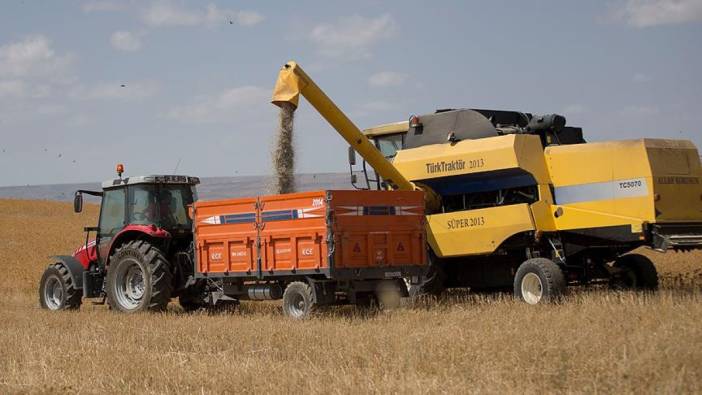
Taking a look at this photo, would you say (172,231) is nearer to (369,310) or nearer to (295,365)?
(369,310)

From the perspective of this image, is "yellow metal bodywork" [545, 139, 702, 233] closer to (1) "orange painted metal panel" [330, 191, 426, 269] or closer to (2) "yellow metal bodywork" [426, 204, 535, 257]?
(2) "yellow metal bodywork" [426, 204, 535, 257]

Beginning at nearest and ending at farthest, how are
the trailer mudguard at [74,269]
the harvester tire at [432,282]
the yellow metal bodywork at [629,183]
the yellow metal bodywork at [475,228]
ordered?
the yellow metal bodywork at [629,183], the yellow metal bodywork at [475,228], the harvester tire at [432,282], the trailer mudguard at [74,269]

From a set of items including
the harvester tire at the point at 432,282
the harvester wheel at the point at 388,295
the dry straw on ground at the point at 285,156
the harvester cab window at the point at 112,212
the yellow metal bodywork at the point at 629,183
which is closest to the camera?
the yellow metal bodywork at the point at 629,183

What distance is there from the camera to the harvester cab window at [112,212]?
1483cm

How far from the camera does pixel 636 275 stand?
13594 mm

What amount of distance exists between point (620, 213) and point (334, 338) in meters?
4.61

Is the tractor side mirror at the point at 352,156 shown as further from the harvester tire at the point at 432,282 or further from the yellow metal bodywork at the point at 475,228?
the harvester tire at the point at 432,282

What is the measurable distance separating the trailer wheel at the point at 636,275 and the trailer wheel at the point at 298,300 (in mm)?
4551

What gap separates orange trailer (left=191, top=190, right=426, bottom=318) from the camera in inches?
464

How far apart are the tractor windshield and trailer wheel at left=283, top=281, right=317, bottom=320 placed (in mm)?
3028

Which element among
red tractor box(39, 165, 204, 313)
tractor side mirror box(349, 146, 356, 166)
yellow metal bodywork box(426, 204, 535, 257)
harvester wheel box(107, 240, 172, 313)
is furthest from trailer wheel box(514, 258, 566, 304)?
harvester wheel box(107, 240, 172, 313)

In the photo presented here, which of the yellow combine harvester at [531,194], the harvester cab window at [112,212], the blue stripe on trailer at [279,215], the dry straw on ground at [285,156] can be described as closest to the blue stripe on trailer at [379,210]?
the blue stripe on trailer at [279,215]

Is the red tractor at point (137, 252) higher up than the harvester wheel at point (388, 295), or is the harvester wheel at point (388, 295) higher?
the red tractor at point (137, 252)

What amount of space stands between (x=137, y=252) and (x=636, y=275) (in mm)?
7331
